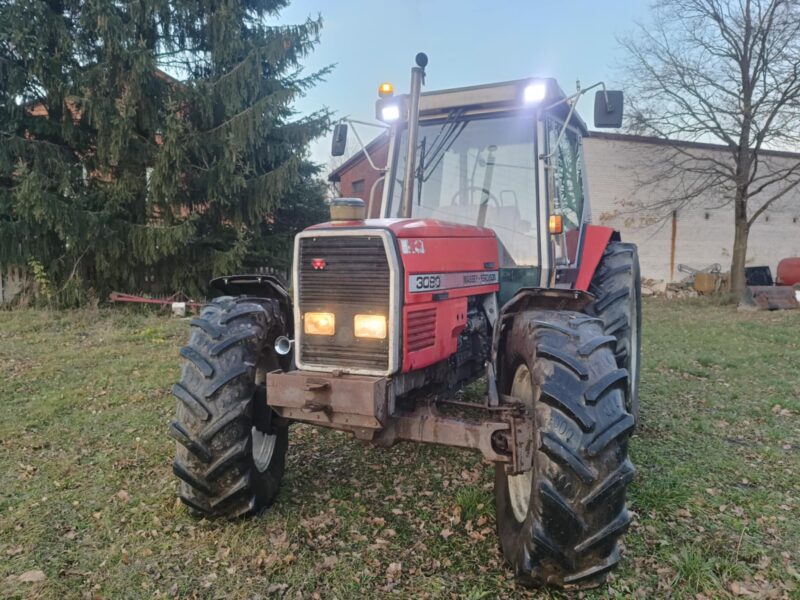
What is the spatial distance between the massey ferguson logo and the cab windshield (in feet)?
1.02

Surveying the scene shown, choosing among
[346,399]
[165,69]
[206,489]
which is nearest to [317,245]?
[346,399]

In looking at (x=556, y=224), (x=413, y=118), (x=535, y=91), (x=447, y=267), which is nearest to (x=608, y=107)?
(x=535, y=91)

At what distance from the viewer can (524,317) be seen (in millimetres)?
3133

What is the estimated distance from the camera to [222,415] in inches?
120

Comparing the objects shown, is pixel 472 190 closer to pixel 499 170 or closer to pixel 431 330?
pixel 499 170

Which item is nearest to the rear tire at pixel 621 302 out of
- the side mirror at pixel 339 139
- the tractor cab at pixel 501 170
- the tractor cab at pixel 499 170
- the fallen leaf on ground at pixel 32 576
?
the tractor cab at pixel 499 170

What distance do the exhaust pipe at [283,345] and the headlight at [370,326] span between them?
60 cm

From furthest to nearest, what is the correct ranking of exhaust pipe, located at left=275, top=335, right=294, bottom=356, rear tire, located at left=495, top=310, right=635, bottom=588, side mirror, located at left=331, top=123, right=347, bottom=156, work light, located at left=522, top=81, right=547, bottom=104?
side mirror, located at left=331, top=123, right=347, bottom=156 → work light, located at left=522, top=81, right=547, bottom=104 → exhaust pipe, located at left=275, top=335, right=294, bottom=356 → rear tire, located at left=495, top=310, right=635, bottom=588

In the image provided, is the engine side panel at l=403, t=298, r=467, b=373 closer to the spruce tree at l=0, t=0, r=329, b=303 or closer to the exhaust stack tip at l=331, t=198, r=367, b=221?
the exhaust stack tip at l=331, t=198, r=367, b=221

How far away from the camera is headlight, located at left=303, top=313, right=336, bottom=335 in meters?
3.07

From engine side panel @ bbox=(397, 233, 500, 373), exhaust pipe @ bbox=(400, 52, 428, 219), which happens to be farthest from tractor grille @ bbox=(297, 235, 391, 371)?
exhaust pipe @ bbox=(400, 52, 428, 219)

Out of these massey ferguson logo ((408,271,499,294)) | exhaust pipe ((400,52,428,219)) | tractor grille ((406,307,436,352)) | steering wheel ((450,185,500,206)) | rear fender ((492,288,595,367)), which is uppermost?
exhaust pipe ((400,52,428,219))

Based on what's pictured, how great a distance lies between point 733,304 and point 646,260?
415 cm

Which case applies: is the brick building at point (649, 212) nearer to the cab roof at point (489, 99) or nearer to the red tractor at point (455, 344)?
the cab roof at point (489, 99)
